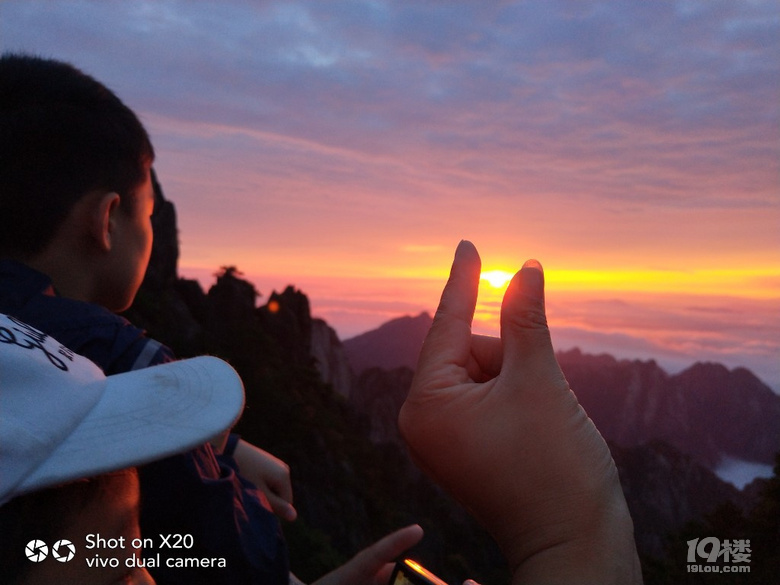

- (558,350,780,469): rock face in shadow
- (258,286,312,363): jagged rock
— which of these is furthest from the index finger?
(558,350,780,469): rock face in shadow

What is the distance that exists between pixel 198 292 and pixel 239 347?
485 cm

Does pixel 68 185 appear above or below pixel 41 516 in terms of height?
above

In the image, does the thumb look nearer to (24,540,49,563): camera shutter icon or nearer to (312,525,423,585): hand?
(312,525,423,585): hand

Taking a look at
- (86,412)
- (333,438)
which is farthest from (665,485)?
(86,412)

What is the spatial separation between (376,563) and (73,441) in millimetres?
1785

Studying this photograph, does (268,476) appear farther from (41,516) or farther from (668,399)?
(668,399)

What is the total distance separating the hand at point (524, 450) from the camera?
1.87 metres

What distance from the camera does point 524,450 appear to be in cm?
197

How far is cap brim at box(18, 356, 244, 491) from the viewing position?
157 cm

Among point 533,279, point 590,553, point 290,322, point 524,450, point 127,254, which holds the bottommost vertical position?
point 290,322

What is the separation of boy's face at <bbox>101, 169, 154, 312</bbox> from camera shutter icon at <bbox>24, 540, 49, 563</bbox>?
1.64 metres

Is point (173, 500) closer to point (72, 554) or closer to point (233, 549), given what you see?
point (233, 549)

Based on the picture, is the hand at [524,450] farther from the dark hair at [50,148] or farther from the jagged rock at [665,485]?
the jagged rock at [665,485]

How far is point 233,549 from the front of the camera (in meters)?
2.34
